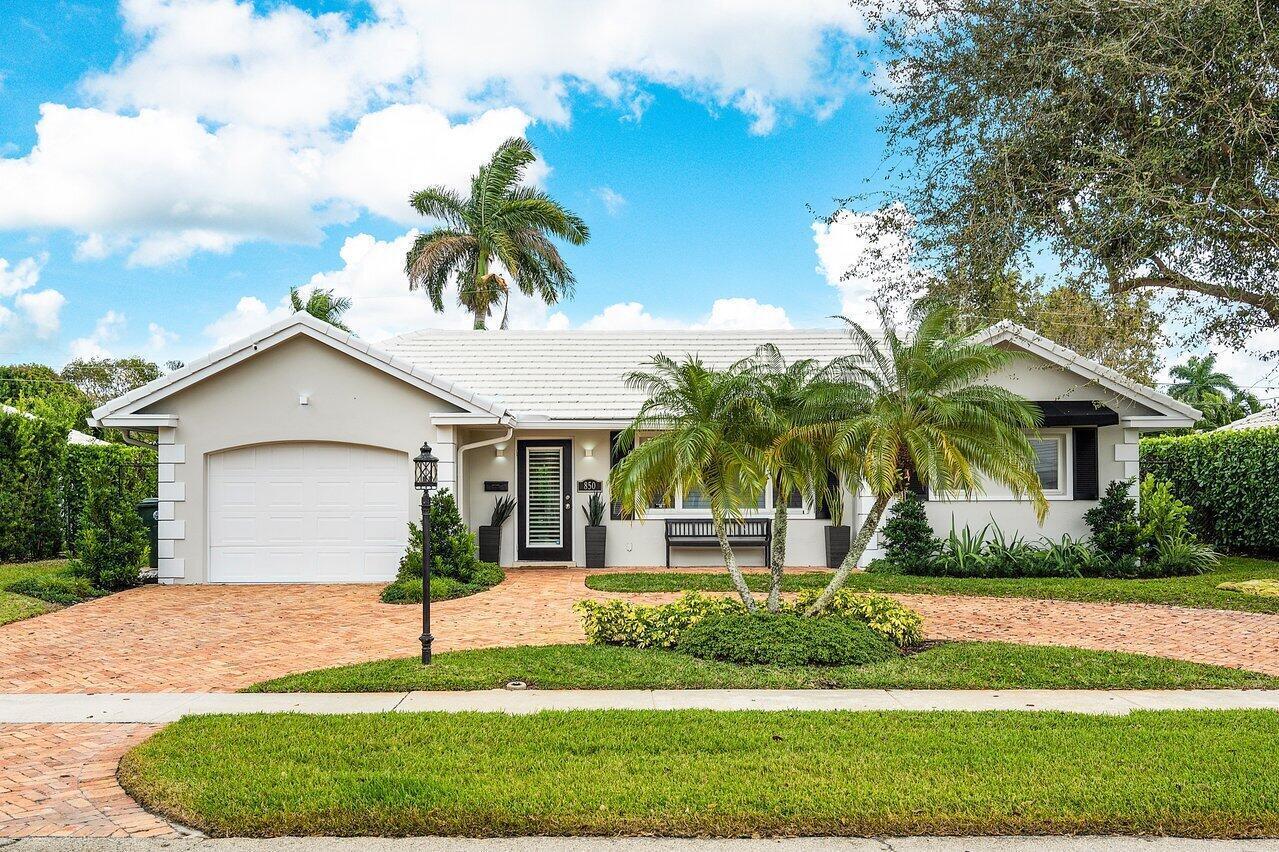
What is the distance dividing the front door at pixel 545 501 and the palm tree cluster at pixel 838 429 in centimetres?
731

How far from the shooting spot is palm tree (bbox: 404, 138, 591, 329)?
26906 millimetres

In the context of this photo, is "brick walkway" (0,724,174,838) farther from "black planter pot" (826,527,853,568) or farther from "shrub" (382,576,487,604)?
"black planter pot" (826,527,853,568)

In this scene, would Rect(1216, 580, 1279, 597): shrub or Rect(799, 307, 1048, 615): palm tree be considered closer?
Rect(799, 307, 1048, 615): palm tree

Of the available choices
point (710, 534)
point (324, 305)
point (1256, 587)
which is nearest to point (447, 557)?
point (710, 534)

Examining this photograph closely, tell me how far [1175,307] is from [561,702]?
9259 millimetres

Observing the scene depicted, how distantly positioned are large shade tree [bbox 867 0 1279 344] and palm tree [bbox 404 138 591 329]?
18019mm

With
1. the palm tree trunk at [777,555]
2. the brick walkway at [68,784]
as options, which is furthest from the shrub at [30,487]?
the palm tree trunk at [777,555]

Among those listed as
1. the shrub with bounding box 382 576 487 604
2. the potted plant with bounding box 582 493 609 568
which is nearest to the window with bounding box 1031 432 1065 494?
the potted plant with bounding box 582 493 609 568

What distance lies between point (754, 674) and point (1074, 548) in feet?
31.0

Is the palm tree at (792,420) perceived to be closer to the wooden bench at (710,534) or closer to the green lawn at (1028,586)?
the green lawn at (1028,586)

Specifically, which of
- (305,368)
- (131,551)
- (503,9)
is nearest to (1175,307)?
(503,9)

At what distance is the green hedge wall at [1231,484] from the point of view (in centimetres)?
1580

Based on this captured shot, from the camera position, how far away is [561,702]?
6469 millimetres

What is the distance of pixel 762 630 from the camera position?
793cm
